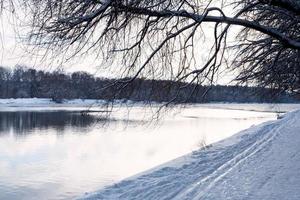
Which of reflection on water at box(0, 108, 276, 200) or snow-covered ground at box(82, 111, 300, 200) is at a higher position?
snow-covered ground at box(82, 111, 300, 200)

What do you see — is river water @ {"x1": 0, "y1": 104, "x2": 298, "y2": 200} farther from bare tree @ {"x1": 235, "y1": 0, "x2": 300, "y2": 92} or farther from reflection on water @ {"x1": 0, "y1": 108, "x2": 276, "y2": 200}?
bare tree @ {"x1": 235, "y1": 0, "x2": 300, "y2": 92}

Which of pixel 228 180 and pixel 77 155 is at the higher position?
pixel 228 180

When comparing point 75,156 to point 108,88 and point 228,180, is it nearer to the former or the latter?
point 228,180

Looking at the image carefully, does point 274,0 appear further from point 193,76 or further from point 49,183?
point 49,183

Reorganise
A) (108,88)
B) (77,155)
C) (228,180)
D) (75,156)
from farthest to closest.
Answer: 1. (77,155)
2. (75,156)
3. (228,180)
4. (108,88)

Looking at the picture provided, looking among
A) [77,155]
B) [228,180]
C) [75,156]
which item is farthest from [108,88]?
[77,155]

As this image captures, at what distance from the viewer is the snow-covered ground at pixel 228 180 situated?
696cm

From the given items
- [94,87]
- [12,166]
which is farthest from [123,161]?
[94,87]

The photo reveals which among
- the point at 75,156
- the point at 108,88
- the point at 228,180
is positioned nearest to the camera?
the point at 108,88

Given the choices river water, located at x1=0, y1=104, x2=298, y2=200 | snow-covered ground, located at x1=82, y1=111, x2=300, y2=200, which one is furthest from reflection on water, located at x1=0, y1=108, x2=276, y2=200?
snow-covered ground, located at x1=82, y1=111, x2=300, y2=200

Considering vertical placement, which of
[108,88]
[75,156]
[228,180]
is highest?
[108,88]

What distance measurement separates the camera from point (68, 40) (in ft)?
14.3

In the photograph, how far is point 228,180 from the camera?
8.07 m

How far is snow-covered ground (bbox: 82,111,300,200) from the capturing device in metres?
6.96
